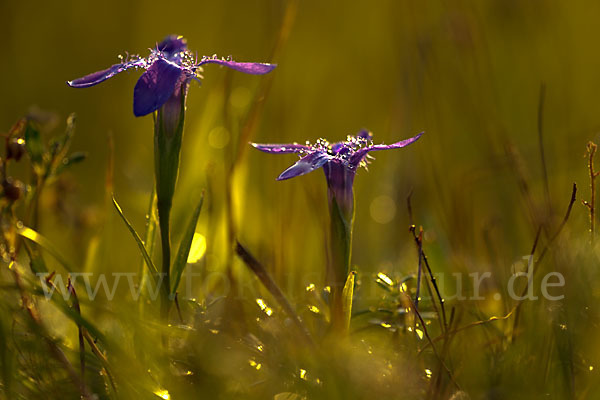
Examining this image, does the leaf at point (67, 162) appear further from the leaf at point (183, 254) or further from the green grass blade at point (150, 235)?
the leaf at point (183, 254)

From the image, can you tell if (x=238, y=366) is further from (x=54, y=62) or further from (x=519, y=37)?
(x=54, y=62)

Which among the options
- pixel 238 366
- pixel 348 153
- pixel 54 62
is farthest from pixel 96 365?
pixel 54 62

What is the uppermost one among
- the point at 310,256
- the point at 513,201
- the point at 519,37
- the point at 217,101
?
the point at 519,37

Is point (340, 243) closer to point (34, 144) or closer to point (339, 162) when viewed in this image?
point (339, 162)

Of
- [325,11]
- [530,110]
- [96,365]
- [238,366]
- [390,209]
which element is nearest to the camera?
[238,366]

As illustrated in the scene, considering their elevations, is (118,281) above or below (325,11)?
below

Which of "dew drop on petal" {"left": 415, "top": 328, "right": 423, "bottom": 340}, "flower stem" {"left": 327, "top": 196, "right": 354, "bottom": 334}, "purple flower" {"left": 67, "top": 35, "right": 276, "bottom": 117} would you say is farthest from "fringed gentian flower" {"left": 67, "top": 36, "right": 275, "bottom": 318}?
"dew drop on petal" {"left": 415, "top": 328, "right": 423, "bottom": 340}
